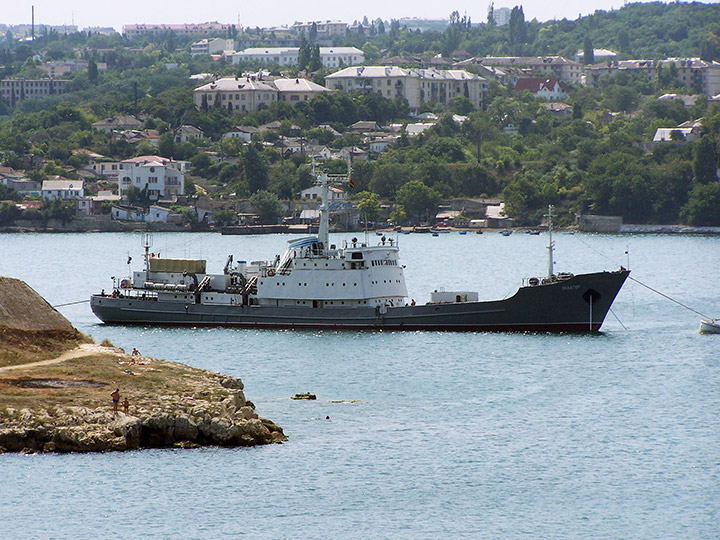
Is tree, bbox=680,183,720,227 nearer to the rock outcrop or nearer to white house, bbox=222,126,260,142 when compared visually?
white house, bbox=222,126,260,142

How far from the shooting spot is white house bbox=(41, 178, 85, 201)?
497 ft

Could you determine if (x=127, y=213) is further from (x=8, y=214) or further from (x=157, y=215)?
(x=8, y=214)

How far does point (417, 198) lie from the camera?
15012 centimetres

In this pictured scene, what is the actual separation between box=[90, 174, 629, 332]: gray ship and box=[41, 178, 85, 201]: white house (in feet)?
292

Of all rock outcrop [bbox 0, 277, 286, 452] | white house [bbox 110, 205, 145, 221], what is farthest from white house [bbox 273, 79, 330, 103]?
rock outcrop [bbox 0, 277, 286, 452]

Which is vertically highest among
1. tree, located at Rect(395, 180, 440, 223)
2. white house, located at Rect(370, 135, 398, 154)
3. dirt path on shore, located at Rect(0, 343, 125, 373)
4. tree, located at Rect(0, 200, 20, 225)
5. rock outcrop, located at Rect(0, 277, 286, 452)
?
white house, located at Rect(370, 135, 398, 154)

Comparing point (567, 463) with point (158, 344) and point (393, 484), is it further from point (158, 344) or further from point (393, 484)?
point (158, 344)

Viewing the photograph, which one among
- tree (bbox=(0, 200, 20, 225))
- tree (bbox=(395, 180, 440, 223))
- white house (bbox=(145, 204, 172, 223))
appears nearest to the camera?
white house (bbox=(145, 204, 172, 223))

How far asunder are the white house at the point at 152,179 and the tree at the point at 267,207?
36.4 ft

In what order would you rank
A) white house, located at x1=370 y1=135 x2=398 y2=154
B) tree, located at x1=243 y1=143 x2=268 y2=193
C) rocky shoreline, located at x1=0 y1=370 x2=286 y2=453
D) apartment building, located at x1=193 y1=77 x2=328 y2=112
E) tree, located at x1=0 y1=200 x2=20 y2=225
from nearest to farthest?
rocky shoreline, located at x1=0 y1=370 x2=286 y2=453 → tree, located at x1=0 y1=200 x2=20 y2=225 → tree, located at x1=243 y1=143 x2=268 y2=193 → white house, located at x1=370 y1=135 x2=398 y2=154 → apartment building, located at x1=193 y1=77 x2=328 y2=112

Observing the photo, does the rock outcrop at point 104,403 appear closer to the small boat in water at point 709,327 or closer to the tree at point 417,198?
the small boat in water at point 709,327

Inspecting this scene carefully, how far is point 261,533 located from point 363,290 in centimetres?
2971

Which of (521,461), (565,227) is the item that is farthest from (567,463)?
(565,227)

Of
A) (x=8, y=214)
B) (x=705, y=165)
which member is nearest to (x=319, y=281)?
(x=8, y=214)
